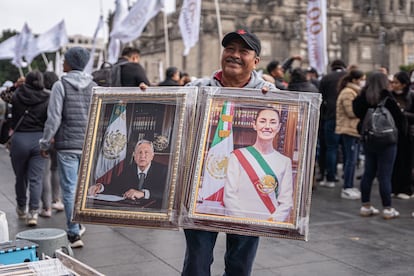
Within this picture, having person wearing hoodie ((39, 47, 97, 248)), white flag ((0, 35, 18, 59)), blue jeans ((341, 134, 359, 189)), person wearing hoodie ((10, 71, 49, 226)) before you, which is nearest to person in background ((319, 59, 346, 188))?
blue jeans ((341, 134, 359, 189))

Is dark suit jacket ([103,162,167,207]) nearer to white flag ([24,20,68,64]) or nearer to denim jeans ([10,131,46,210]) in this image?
denim jeans ([10,131,46,210])

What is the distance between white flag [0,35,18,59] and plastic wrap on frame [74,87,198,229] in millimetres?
23714

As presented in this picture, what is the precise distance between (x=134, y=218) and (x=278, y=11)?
43994mm

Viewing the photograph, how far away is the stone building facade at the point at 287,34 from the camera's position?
136ft

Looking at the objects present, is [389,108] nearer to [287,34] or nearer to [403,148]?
[403,148]

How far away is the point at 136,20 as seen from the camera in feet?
54.3

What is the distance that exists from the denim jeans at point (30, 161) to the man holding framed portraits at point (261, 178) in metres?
4.73

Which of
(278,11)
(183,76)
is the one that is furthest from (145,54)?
(183,76)

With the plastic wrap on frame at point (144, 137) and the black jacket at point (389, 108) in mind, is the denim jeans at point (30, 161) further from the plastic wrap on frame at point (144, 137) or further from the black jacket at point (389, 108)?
the black jacket at point (389, 108)

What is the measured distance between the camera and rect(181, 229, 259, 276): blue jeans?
3.84 metres

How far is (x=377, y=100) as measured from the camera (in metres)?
8.25

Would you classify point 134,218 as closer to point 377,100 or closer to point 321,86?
point 377,100

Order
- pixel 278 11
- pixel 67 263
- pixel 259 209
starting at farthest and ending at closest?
1. pixel 278 11
2. pixel 67 263
3. pixel 259 209

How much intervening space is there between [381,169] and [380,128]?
57cm
